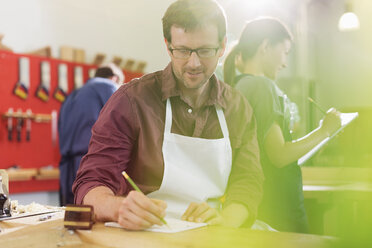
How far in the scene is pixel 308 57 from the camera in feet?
26.3

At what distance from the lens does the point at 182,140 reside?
1.67 meters

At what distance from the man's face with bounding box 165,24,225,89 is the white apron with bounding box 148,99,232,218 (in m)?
0.15

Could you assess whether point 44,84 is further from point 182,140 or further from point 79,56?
point 182,140

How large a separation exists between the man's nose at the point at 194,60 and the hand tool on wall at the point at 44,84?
3.44 metres

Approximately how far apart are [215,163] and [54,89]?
3496mm

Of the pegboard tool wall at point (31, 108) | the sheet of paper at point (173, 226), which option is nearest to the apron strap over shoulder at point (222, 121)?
the sheet of paper at point (173, 226)

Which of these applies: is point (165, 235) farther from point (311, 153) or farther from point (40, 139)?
point (40, 139)

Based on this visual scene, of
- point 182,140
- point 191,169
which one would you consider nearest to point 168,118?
point 182,140

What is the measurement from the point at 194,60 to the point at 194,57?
0.04 feet

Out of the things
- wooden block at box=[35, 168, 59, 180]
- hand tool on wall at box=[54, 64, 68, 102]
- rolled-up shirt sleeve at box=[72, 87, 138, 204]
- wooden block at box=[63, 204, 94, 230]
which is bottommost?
wooden block at box=[35, 168, 59, 180]

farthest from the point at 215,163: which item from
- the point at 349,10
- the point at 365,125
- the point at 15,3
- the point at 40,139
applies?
the point at 349,10

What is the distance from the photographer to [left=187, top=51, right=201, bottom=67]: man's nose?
5.17 feet

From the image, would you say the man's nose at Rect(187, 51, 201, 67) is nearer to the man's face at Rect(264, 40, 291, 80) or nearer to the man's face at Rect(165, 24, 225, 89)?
the man's face at Rect(165, 24, 225, 89)

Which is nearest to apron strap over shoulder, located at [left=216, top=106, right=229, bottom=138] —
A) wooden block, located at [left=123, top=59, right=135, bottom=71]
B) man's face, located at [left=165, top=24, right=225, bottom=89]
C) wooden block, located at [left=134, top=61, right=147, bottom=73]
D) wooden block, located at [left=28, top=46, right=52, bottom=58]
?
man's face, located at [left=165, top=24, right=225, bottom=89]
